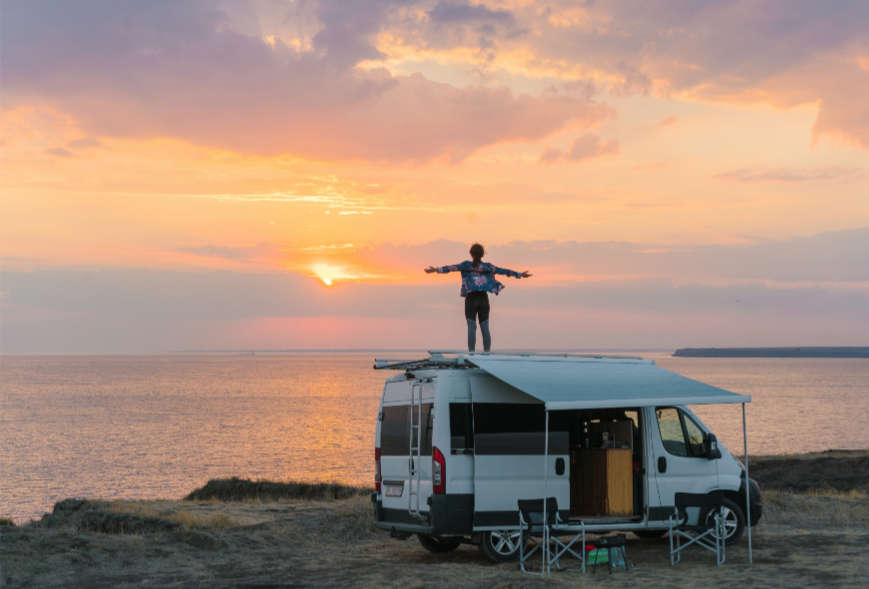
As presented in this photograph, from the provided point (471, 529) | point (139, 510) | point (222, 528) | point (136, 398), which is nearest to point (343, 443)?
point (139, 510)

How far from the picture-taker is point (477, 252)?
14.1 metres

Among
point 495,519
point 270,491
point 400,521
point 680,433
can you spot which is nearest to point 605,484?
point 680,433

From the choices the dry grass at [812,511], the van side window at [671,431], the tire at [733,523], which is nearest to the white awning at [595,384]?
the van side window at [671,431]

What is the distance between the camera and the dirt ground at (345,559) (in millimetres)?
9922

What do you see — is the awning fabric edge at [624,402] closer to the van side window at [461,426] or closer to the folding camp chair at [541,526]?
the van side window at [461,426]

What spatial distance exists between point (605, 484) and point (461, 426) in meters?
2.54

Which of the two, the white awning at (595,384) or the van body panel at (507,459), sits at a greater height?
the white awning at (595,384)

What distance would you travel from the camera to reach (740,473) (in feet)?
40.6

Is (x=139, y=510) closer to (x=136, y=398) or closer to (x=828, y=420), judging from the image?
(x=828, y=420)

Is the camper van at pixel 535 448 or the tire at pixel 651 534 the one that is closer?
the camper van at pixel 535 448

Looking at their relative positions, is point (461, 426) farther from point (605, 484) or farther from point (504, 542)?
point (605, 484)

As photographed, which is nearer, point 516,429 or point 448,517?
point 448,517

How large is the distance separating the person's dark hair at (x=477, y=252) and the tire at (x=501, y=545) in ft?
16.1

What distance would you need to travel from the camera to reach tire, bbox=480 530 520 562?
10805mm
